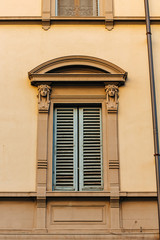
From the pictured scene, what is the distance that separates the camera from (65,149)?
39.3 ft

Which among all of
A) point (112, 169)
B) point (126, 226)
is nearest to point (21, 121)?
point (112, 169)

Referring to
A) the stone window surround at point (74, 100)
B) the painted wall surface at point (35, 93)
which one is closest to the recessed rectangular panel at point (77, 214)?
the stone window surround at point (74, 100)

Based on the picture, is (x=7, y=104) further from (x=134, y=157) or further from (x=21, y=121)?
(x=134, y=157)

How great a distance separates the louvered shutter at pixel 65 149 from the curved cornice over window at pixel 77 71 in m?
0.83

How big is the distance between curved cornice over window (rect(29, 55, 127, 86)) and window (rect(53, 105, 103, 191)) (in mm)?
775

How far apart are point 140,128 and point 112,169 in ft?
4.18

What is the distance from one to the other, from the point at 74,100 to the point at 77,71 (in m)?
0.77

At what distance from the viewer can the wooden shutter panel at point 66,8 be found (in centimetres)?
1331

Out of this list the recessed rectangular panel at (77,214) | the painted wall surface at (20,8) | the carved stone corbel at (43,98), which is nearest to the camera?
the recessed rectangular panel at (77,214)

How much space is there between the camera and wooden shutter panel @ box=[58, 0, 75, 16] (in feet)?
43.7

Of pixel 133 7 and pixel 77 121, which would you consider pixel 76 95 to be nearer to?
pixel 77 121

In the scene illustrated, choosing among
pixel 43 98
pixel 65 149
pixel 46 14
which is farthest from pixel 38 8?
pixel 65 149

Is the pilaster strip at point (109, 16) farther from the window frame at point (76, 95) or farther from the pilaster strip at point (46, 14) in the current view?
the pilaster strip at point (46, 14)

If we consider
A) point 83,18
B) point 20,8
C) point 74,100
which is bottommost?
point 74,100
